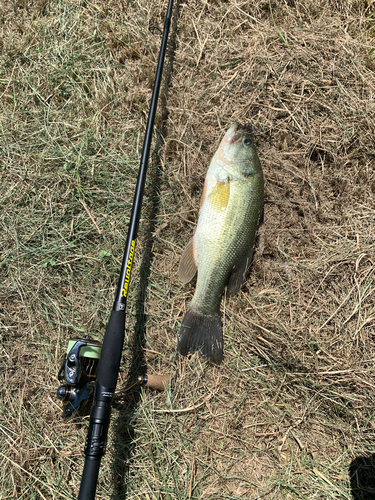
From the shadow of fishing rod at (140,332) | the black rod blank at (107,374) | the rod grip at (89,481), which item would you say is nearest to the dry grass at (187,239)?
the shadow of fishing rod at (140,332)

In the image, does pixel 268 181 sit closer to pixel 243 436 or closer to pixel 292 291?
pixel 292 291

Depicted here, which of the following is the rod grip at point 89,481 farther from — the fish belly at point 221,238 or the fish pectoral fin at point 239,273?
the fish pectoral fin at point 239,273

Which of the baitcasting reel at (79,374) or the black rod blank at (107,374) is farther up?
the black rod blank at (107,374)

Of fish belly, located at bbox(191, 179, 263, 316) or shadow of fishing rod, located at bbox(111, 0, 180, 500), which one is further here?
shadow of fishing rod, located at bbox(111, 0, 180, 500)

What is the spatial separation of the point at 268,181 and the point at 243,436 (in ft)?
6.49

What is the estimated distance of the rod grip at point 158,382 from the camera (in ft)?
8.19

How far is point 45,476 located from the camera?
254 centimetres

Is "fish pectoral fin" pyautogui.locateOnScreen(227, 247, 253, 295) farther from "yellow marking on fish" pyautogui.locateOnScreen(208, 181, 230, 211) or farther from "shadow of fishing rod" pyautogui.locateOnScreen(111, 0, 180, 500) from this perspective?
"shadow of fishing rod" pyautogui.locateOnScreen(111, 0, 180, 500)

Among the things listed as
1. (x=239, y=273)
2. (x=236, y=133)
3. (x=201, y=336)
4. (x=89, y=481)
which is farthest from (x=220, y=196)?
(x=89, y=481)

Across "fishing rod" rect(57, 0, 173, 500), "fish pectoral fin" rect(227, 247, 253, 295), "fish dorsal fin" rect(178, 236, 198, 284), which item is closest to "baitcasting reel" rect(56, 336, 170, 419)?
"fishing rod" rect(57, 0, 173, 500)

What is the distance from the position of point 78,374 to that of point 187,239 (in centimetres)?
126

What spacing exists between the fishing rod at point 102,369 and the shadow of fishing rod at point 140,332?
9.3 inches

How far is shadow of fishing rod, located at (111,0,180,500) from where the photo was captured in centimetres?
254

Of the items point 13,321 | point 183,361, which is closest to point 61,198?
point 13,321
